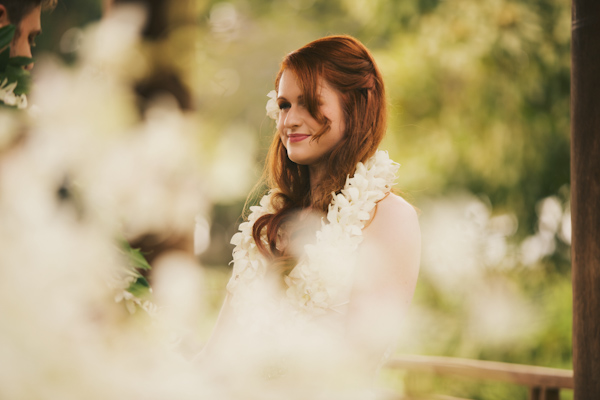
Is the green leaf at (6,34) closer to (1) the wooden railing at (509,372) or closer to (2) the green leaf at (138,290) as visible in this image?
(2) the green leaf at (138,290)

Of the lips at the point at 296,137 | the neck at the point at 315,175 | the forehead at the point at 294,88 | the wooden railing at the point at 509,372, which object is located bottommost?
the wooden railing at the point at 509,372

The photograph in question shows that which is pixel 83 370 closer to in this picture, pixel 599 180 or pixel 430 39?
pixel 599 180

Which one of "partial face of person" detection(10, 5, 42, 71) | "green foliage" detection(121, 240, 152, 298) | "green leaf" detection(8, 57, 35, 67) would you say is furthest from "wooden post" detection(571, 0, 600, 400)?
"partial face of person" detection(10, 5, 42, 71)

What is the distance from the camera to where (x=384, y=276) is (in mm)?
1744

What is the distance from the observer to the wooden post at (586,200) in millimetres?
1594

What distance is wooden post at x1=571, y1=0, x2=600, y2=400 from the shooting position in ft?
5.23

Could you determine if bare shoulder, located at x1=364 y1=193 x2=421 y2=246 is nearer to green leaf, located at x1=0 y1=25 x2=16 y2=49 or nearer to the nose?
the nose

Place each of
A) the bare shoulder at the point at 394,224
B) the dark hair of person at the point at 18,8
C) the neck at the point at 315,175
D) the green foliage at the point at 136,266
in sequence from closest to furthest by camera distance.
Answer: the green foliage at the point at 136,266 → the dark hair of person at the point at 18,8 → the bare shoulder at the point at 394,224 → the neck at the point at 315,175

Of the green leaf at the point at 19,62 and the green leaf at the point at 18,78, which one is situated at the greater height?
the green leaf at the point at 19,62

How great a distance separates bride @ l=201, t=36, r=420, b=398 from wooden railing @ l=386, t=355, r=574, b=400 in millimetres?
1500

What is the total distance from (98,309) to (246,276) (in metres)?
1.56

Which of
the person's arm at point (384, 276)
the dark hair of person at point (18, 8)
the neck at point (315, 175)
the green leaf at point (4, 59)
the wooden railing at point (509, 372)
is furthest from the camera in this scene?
the wooden railing at point (509, 372)

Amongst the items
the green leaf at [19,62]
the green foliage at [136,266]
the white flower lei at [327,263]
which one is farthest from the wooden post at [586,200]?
the green leaf at [19,62]

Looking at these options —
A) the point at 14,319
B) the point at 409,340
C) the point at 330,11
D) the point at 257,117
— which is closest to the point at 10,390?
the point at 14,319
